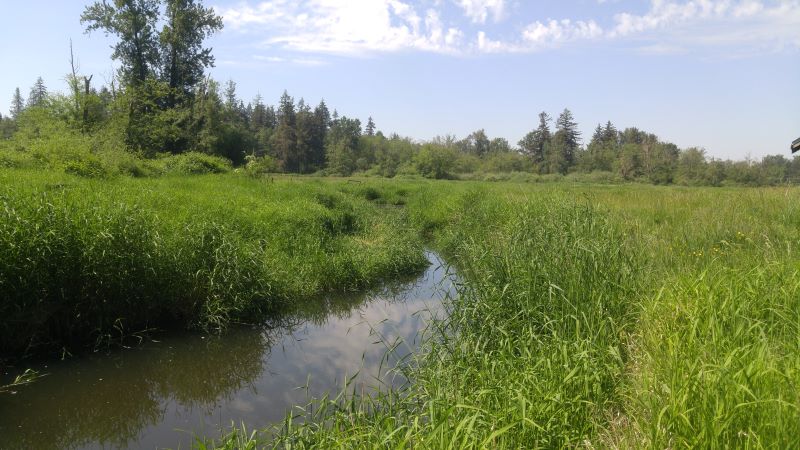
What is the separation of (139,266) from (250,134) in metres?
42.7

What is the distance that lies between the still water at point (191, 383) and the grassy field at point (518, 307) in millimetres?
459

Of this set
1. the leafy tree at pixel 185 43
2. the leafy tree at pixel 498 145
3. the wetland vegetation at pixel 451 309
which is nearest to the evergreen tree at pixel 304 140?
the leafy tree at pixel 185 43

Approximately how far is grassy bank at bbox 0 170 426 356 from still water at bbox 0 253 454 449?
0.44 m

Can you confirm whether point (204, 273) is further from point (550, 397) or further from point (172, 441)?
point (550, 397)

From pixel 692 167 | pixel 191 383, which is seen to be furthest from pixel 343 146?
pixel 191 383

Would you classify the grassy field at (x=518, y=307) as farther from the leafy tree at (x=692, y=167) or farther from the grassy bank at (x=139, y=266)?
the leafy tree at (x=692, y=167)

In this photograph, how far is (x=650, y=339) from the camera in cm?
413

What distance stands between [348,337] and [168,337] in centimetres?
265

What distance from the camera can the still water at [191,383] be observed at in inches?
198

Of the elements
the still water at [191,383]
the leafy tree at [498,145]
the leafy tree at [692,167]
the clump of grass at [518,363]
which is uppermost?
the leafy tree at [498,145]

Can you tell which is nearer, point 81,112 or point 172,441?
point 172,441

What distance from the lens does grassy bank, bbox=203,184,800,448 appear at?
280 cm

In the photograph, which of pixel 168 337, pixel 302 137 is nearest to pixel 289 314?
pixel 168 337

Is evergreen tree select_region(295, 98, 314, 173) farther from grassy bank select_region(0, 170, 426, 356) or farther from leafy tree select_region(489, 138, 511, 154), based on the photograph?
grassy bank select_region(0, 170, 426, 356)
